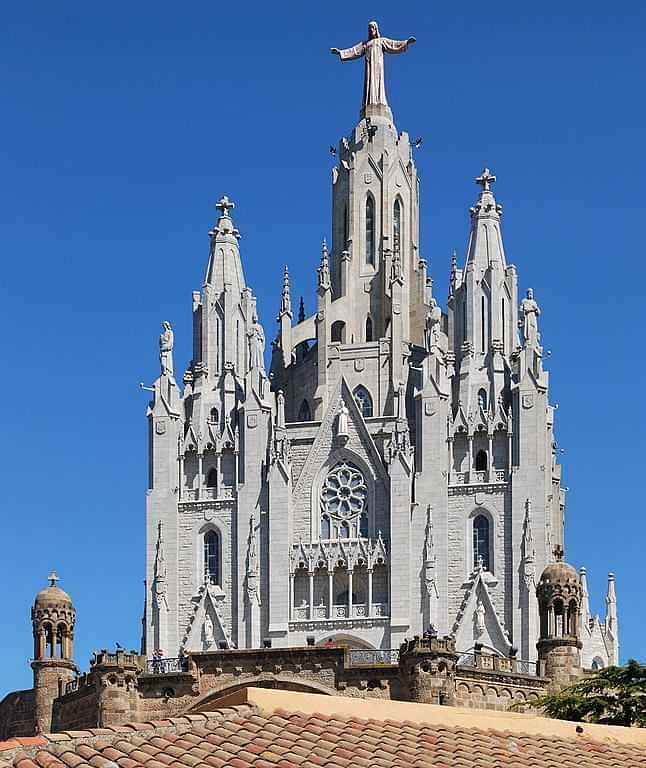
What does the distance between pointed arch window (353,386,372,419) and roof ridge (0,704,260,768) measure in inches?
2408

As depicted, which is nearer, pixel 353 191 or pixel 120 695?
pixel 120 695

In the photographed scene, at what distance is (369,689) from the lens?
65.8 m

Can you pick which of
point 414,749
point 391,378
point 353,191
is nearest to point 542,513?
point 391,378

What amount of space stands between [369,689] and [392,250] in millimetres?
35671

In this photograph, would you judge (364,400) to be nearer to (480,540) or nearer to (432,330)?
(432,330)

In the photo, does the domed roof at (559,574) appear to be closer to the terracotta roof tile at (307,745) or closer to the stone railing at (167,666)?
the stone railing at (167,666)

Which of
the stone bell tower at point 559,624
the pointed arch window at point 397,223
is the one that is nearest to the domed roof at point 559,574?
the stone bell tower at point 559,624

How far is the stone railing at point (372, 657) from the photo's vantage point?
2714 inches

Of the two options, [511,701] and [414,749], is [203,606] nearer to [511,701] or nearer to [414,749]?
[511,701]

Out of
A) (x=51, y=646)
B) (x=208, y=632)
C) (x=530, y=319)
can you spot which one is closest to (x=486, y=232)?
(x=530, y=319)

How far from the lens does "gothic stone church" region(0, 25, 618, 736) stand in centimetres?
8931

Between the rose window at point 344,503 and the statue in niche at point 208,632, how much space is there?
560 cm

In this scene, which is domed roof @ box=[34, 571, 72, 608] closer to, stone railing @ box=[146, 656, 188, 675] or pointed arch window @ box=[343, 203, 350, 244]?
stone railing @ box=[146, 656, 188, 675]

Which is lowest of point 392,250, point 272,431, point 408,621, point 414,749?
point 414,749
